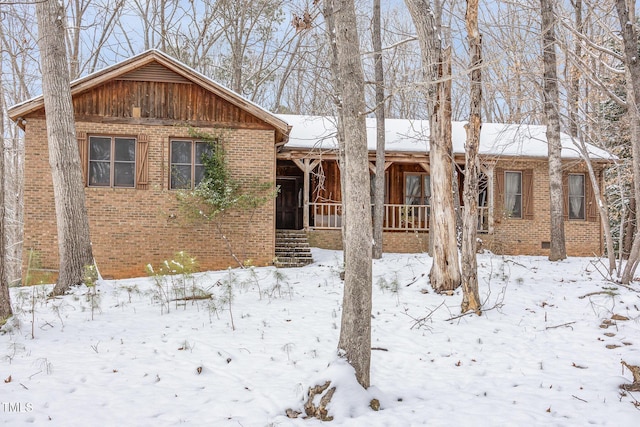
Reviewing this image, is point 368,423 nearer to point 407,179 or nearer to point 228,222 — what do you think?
point 228,222

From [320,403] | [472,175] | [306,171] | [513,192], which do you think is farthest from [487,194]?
[320,403]

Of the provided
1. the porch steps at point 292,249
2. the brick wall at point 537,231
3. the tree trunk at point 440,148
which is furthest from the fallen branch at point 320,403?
the brick wall at point 537,231

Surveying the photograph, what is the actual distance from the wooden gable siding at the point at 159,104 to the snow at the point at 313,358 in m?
5.22

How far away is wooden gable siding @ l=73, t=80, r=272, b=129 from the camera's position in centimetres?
1141

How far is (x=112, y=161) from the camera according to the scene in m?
11.6

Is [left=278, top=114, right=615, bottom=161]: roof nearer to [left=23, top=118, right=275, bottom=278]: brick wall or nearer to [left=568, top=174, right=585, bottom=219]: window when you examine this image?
[left=568, top=174, right=585, bottom=219]: window

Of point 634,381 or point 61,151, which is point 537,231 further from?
point 61,151

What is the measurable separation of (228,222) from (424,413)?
880 centimetres

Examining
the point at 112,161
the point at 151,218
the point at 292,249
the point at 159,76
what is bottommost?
the point at 292,249

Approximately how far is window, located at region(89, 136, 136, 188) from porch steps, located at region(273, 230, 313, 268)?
4.32 metres

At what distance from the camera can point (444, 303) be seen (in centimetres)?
714

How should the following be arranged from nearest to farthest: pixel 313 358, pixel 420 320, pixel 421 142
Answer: pixel 313 358 → pixel 420 320 → pixel 421 142

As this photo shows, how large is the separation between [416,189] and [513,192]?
3.28 m

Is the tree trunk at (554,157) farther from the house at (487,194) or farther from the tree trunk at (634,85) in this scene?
the tree trunk at (634,85)
